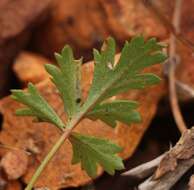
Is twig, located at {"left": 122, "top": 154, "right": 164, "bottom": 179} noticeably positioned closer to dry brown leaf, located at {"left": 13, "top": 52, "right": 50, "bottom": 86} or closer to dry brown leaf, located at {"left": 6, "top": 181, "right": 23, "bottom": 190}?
dry brown leaf, located at {"left": 6, "top": 181, "right": 23, "bottom": 190}

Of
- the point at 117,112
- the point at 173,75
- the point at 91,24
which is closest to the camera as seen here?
the point at 117,112

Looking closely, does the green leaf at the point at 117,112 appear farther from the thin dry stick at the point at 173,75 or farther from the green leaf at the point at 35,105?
the thin dry stick at the point at 173,75

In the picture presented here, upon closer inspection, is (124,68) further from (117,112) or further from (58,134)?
(58,134)

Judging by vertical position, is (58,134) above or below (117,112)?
below

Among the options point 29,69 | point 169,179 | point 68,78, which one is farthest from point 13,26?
point 169,179

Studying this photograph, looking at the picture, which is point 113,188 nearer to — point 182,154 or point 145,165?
A: point 145,165

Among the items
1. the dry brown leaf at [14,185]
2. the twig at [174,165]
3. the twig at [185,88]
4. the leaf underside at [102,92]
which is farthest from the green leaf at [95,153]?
the twig at [185,88]
